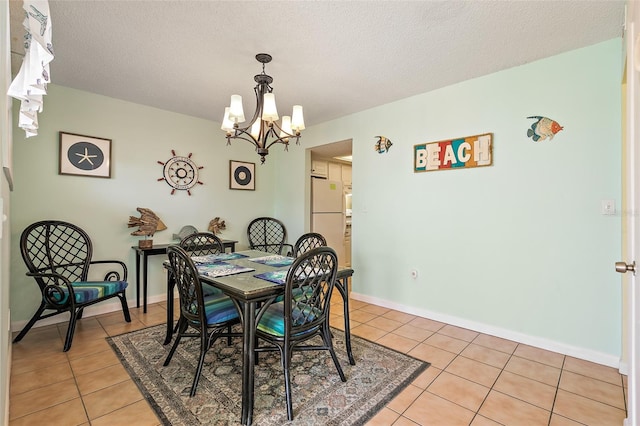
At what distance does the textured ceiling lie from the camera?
6.13 feet

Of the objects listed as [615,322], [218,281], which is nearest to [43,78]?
[218,281]

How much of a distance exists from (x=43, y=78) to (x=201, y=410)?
1781 mm

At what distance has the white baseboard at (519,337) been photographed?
2.24 meters

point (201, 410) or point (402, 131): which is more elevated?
point (402, 131)

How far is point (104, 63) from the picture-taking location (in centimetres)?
254

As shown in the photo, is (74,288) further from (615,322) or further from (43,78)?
(615,322)

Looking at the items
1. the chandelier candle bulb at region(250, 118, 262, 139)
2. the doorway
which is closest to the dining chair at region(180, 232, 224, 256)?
the chandelier candle bulb at region(250, 118, 262, 139)

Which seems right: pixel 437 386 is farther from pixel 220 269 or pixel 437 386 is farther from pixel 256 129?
pixel 256 129

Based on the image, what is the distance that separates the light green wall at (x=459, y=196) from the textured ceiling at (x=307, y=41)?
0.30 meters

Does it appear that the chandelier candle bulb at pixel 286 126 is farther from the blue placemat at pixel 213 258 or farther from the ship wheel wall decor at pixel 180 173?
the ship wheel wall decor at pixel 180 173

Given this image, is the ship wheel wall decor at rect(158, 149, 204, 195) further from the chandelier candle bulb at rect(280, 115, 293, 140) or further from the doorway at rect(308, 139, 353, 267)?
the chandelier candle bulb at rect(280, 115, 293, 140)

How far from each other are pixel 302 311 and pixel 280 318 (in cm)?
14

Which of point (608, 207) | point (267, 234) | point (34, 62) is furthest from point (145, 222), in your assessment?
point (608, 207)

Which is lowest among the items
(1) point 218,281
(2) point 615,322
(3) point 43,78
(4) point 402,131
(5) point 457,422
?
(5) point 457,422
